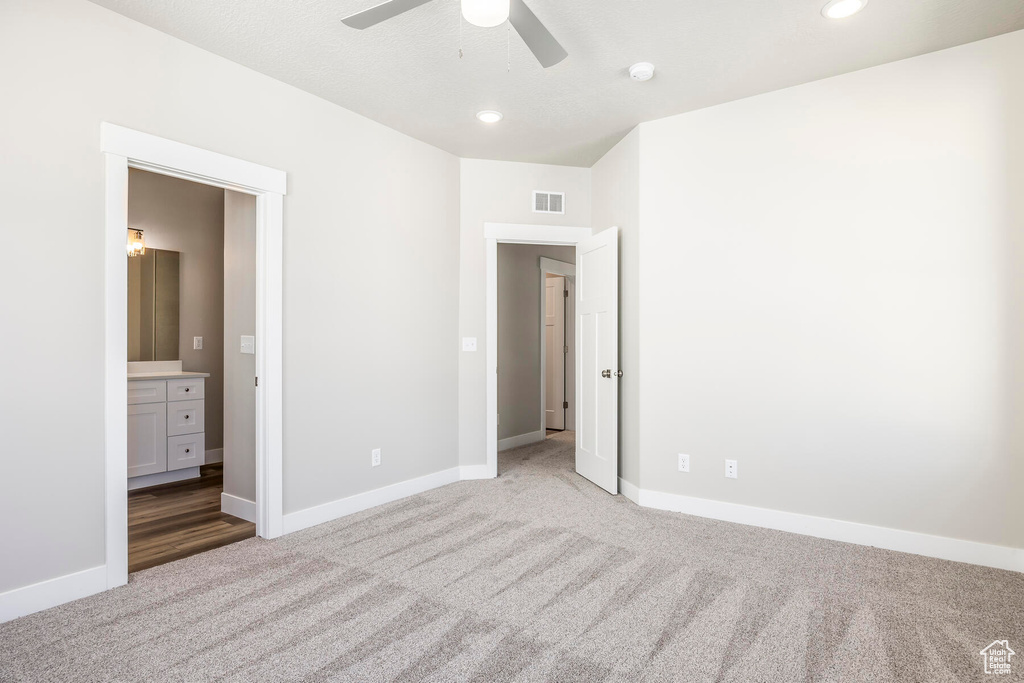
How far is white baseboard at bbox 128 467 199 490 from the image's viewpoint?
13.7 ft

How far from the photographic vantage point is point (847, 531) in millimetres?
3010

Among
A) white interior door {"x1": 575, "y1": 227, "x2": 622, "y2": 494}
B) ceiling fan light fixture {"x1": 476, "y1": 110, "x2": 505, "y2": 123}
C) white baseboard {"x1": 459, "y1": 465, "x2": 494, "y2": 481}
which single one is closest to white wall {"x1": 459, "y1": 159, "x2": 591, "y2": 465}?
white baseboard {"x1": 459, "y1": 465, "x2": 494, "y2": 481}

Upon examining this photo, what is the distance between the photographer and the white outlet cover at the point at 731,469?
336cm

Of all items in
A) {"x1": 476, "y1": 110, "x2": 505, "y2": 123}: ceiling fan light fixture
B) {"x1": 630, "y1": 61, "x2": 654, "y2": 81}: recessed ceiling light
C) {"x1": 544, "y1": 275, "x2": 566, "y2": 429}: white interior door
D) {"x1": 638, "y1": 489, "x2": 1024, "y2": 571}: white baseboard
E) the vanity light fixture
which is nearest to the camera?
{"x1": 638, "y1": 489, "x2": 1024, "y2": 571}: white baseboard

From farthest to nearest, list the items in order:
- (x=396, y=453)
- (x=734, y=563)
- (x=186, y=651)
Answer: (x=396, y=453)
(x=734, y=563)
(x=186, y=651)

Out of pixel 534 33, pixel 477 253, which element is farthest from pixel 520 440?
pixel 534 33

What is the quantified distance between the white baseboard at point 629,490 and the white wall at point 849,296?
0.41 ft

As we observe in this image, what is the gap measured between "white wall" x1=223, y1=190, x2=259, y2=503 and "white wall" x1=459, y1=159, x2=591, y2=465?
1610 mm

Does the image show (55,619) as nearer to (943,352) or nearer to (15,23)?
(15,23)

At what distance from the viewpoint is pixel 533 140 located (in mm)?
3959

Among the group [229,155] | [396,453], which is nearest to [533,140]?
[229,155]

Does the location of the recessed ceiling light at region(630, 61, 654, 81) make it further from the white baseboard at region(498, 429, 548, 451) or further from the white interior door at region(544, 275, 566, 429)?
the white interior door at region(544, 275, 566, 429)

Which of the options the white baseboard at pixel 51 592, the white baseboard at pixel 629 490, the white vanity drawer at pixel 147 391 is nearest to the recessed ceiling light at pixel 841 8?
the white baseboard at pixel 629 490

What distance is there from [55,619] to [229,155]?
230 cm
